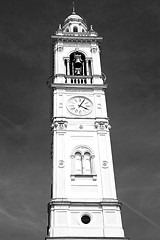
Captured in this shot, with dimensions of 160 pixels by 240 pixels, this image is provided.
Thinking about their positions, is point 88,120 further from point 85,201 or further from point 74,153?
point 85,201

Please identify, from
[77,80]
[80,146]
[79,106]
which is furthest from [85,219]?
[77,80]

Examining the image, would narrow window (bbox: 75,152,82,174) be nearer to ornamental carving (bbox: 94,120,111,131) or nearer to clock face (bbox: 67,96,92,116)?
ornamental carving (bbox: 94,120,111,131)

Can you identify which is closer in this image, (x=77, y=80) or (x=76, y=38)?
(x=77, y=80)

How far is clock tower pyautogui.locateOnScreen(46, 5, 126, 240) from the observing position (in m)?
31.2

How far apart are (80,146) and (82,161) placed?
1526 mm

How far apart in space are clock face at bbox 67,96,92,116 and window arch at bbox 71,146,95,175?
4.29 m

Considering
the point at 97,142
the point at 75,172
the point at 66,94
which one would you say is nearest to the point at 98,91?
the point at 66,94

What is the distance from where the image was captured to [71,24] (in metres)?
50.4

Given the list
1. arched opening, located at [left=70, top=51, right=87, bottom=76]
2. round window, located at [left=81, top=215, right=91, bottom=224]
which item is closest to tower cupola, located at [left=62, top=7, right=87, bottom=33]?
arched opening, located at [left=70, top=51, right=87, bottom=76]

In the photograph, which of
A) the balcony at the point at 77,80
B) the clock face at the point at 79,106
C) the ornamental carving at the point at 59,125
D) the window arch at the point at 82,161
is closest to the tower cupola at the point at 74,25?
the balcony at the point at 77,80

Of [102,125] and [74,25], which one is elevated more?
[74,25]

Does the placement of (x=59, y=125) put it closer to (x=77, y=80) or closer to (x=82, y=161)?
(x=82, y=161)

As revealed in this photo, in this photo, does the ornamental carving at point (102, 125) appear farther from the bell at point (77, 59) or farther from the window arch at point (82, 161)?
the bell at point (77, 59)

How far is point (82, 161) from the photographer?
35156 millimetres
